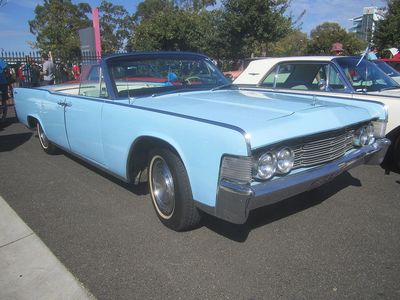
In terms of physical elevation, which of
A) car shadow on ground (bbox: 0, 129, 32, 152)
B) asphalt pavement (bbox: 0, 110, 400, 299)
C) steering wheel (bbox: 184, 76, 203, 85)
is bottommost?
car shadow on ground (bbox: 0, 129, 32, 152)

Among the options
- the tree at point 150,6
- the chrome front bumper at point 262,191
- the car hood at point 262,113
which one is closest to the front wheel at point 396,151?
the car hood at point 262,113

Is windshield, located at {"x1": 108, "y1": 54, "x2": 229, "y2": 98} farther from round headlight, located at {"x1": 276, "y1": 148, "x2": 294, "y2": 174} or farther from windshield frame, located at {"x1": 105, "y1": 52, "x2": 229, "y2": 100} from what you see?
round headlight, located at {"x1": 276, "y1": 148, "x2": 294, "y2": 174}

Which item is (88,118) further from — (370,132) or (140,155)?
(370,132)

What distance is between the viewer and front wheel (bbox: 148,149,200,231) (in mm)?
2920

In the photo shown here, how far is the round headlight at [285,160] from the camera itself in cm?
273

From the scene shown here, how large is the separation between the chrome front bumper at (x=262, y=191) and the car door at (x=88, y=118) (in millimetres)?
1866

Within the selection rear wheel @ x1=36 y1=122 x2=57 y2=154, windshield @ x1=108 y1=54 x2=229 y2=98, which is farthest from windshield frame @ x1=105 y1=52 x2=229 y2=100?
rear wheel @ x1=36 y1=122 x2=57 y2=154

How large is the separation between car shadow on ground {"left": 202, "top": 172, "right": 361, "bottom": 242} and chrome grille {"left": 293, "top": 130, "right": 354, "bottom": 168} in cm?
75

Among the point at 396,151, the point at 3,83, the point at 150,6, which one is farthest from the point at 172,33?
the point at 150,6

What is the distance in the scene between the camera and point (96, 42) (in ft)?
55.7

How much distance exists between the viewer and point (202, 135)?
8.74 ft

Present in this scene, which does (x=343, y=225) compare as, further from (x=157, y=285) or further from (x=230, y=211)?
(x=157, y=285)

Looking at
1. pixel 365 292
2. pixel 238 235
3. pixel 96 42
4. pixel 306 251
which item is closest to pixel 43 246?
pixel 238 235

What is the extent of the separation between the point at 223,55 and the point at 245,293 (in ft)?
68.6
